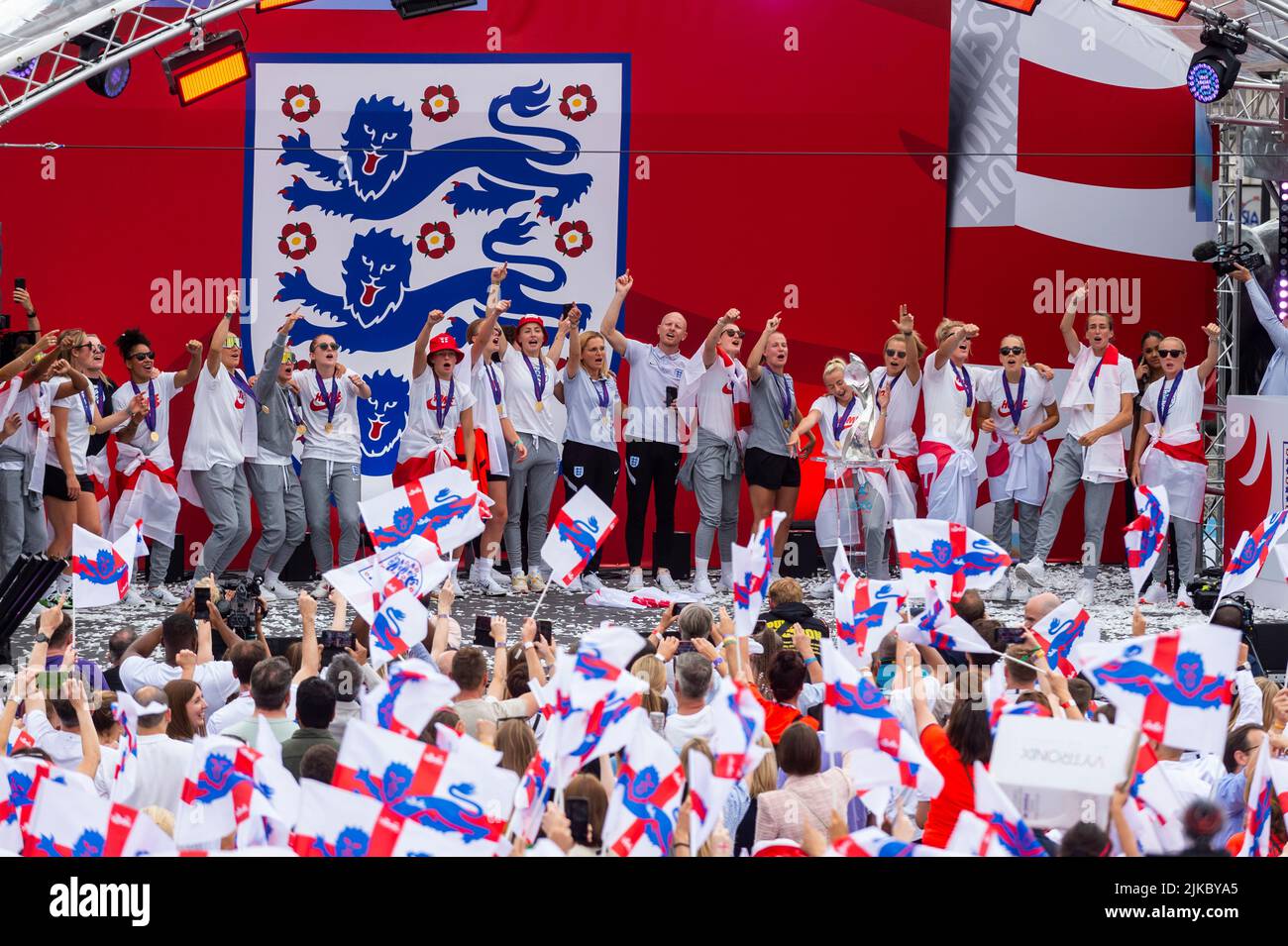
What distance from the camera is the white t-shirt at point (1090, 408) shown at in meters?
9.11

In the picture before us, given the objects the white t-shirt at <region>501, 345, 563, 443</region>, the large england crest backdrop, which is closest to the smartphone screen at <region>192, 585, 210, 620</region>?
the white t-shirt at <region>501, 345, 563, 443</region>

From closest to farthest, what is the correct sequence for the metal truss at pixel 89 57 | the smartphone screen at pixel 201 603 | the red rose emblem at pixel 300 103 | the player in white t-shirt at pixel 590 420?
1. the smartphone screen at pixel 201 603
2. the metal truss at pixel 89 57
3. the player in white t-shirt at pixel 590 420
4. the red rose emblem at pixel 300 103

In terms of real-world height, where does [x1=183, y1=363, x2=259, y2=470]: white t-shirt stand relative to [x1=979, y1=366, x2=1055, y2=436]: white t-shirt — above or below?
below

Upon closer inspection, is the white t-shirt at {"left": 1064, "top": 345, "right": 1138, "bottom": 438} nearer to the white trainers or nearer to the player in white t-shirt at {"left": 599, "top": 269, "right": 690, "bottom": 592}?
the white trainers

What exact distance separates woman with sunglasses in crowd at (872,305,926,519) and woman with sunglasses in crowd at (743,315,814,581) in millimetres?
537

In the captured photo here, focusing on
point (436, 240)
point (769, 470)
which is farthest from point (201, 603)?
point (436, 240)

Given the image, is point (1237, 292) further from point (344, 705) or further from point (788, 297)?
point (344, 705)

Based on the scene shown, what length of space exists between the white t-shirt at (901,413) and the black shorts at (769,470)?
23.5 inches

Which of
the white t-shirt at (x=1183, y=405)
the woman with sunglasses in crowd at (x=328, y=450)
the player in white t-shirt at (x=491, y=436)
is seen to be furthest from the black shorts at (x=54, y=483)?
the white t-shirt at (x=1183, y=405)

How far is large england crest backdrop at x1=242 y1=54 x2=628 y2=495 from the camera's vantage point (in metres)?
10.1

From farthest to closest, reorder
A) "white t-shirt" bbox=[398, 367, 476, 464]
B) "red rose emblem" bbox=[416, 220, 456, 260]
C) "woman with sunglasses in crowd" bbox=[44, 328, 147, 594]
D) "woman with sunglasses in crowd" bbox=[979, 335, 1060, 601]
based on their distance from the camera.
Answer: "red rose emblem" bbox=[416, 220, 456, 260], "woman with sunglasses in crowd" bbox=[979, 335, 1060, 601], "white t-shirt" bbox=[398, 367, 476, 464], "woman with sunglasses in crowd" bbox=[44, 328, 147, 594]

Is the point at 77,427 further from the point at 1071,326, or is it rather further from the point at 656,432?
the point at 1071,326

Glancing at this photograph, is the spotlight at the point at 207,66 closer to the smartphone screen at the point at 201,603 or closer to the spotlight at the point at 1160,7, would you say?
the smartphone screen at the point at 201,603

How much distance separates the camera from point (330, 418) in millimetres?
9203
